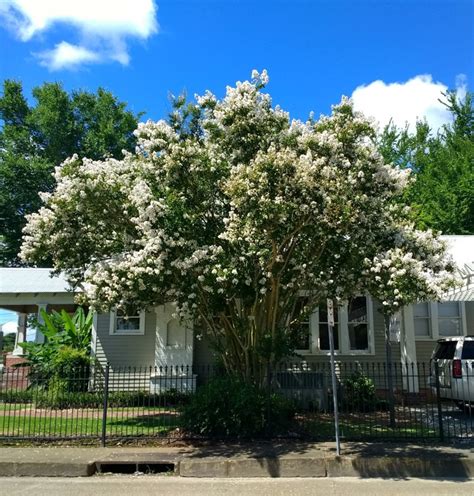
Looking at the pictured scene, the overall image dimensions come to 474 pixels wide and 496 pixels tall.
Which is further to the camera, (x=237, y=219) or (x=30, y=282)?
(x=30, y=282)

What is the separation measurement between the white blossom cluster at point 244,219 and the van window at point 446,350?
343 cm

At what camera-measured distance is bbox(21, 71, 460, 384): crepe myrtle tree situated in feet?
28.4

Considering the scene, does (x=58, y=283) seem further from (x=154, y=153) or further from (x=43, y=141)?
(x=43, y=141)

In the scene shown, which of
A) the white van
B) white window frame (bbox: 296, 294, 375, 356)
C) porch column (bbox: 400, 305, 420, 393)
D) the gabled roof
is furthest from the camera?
the gabled roof

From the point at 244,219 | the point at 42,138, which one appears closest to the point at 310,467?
the point at 244,219

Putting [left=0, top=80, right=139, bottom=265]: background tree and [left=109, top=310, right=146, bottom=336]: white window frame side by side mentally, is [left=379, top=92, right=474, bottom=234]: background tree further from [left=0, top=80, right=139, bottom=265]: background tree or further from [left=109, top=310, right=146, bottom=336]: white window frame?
[left=0, top=80, right=139, bottom=265]: background tree

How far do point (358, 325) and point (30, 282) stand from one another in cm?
1218

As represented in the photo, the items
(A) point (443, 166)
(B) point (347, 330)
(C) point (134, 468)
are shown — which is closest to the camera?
(C) point (134, 468)

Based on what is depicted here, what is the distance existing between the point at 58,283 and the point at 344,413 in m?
11.9

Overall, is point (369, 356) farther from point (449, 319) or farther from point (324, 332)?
point (449, 319)

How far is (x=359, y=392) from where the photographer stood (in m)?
13.2

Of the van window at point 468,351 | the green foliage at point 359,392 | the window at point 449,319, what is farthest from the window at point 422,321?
the van window at point 468,351

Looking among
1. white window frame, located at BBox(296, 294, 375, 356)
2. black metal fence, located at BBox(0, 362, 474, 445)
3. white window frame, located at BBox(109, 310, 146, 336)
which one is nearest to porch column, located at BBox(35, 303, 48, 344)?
white window frame, located at BBox(109, 310, 146, 336)

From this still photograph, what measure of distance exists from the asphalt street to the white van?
14.8 feet
